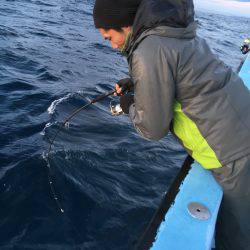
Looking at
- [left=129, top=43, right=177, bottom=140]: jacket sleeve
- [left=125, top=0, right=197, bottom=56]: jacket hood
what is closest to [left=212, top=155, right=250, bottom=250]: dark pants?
[left=129, top=43, right=177, bottom=140]: jacket sleeve

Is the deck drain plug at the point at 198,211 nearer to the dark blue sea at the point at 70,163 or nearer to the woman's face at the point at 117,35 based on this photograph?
the woman's face at the point at 117,35

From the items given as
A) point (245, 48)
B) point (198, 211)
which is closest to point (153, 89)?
point (198, 211)

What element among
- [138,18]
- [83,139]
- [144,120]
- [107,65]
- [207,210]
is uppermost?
[138,18]

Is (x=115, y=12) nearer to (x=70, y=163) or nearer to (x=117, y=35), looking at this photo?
(x=117, y=35)

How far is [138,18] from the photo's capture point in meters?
2.38

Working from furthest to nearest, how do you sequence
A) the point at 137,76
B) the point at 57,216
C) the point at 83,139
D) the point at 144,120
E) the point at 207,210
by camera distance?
1. the point at 83,139
2. the point at 57,216
3. the point at 207,210
4. the point at 144,120
5. the point at 137,76

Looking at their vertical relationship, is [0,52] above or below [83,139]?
below

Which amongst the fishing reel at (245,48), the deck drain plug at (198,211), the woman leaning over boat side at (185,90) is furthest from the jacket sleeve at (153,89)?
the fishing reel at (245,48)

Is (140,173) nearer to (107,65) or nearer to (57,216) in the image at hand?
(57,216)

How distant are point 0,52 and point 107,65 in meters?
3.06

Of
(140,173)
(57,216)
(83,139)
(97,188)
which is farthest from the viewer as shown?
(83,139)

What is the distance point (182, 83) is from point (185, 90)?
0.21ft

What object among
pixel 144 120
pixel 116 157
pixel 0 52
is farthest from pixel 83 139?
pixel 0 52

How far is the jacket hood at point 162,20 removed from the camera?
7.55ft
